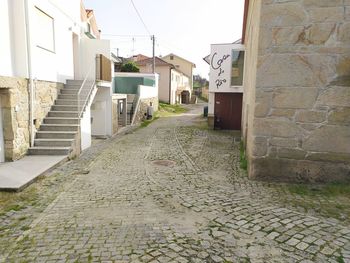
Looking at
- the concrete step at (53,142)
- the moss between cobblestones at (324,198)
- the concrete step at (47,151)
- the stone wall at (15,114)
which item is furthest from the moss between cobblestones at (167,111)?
the moss between cobblestones at (324,198)

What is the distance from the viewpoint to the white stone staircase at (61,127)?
786 cm

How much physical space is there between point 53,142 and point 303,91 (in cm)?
661

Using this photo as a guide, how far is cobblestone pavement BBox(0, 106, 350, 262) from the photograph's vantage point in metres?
→ 3.23

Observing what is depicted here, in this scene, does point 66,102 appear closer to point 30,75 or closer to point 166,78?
point 30,75

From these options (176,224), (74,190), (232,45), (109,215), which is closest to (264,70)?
(176,224)

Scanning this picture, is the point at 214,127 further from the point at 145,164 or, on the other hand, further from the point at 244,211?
the point at 244,211

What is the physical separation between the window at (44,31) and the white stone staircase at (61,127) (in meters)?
1.66

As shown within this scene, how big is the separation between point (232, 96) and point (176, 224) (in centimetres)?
1175

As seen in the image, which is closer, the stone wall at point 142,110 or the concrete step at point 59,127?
the concrete step at point 59,127

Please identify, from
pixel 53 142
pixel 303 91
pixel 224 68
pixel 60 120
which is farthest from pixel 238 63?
pixel 53 142

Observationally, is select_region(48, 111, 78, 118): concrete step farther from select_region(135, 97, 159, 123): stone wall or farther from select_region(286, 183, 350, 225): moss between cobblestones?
select_region(135, 97, 159, 123): stone wall

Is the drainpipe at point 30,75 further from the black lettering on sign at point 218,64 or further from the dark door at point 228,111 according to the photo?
the dark door at point 228,111

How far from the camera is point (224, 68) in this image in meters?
14.1

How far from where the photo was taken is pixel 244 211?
14.2 feet
